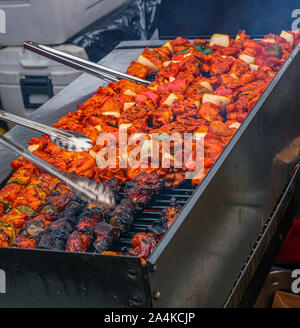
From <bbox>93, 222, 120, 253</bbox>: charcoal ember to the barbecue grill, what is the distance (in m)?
0.07

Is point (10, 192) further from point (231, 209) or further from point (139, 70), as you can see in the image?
point (139, 70)

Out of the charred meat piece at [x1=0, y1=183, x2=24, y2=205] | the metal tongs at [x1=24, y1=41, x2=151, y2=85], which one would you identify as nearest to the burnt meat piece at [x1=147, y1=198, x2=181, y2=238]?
the charred meat piece at [x1=0, y1=183, x2=24, y2=205]

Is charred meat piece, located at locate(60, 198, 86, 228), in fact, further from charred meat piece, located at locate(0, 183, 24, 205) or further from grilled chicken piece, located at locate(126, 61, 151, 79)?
grilled chicken piece, located at locate(126, 61, 151, 79)

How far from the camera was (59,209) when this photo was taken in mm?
2422

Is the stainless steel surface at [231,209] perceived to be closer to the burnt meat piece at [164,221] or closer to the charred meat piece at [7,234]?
the burnt meat piece at [164,221]

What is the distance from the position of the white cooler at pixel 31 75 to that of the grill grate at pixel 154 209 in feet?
9.16

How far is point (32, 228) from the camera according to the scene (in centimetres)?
223

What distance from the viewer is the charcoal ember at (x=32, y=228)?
7.29 ft

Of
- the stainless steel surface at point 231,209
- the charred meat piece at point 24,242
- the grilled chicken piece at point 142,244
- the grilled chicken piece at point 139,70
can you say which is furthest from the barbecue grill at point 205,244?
the grilled chicken piece at point 139,70

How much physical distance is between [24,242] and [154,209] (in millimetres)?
673

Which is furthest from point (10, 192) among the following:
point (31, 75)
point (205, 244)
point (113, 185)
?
point (31, 75)

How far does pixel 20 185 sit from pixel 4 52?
2997 mm

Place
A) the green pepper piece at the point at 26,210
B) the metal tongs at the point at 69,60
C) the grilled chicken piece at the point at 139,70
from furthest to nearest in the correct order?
1. the grilled chicken piece at the point at 139,70
2. the metal tongs at the point at 69,60
3. the green pepper piece at the point at 26,210

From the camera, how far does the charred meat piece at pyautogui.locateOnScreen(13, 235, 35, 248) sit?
214cm
